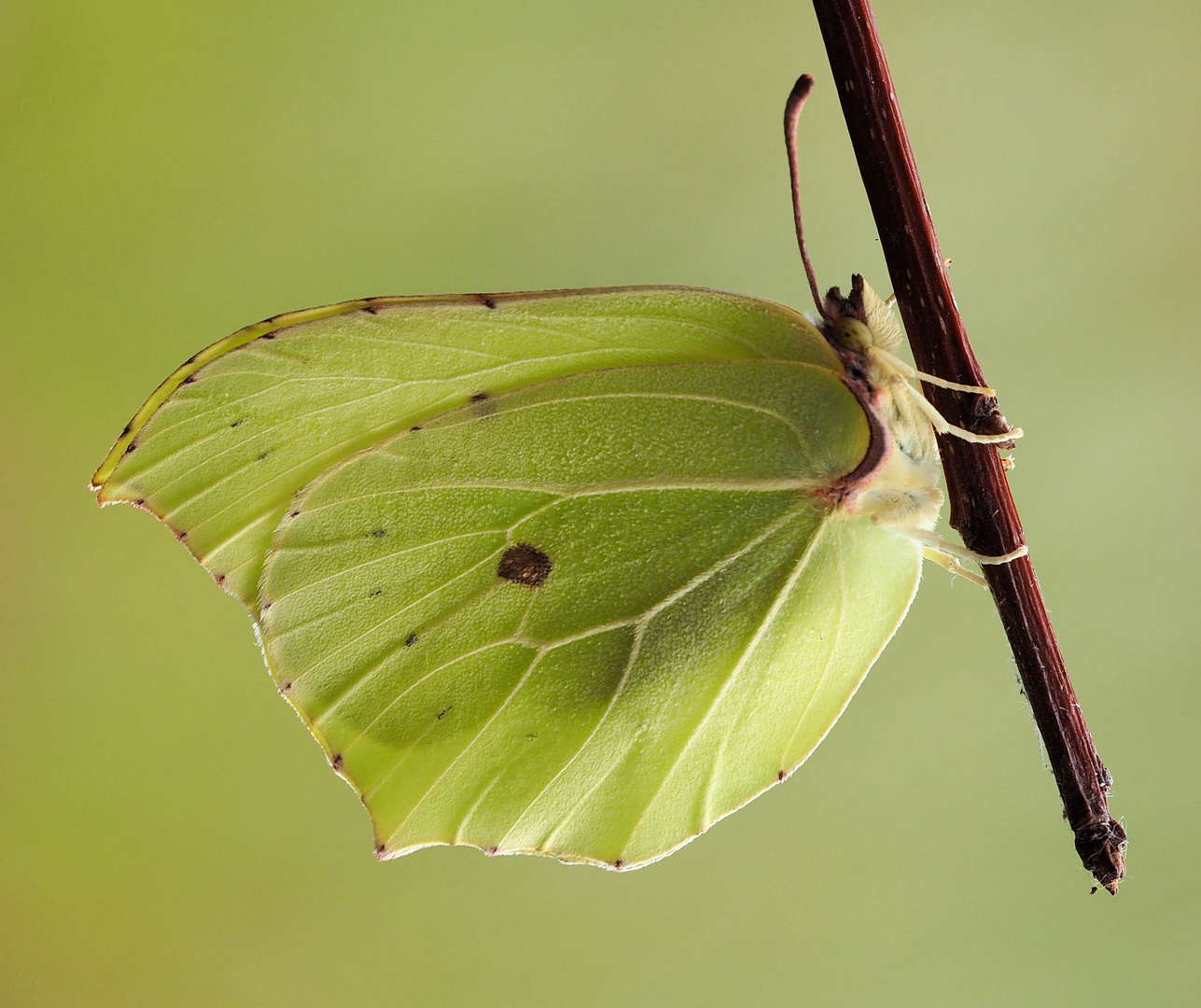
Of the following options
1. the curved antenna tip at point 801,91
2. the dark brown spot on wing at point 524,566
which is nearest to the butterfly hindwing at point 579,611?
the dark brown spot on wing at point 524,566

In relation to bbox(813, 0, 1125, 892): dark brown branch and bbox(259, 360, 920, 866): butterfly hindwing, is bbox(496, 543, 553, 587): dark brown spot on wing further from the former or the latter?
bbox(813, 0, 1125, 892): dark brown branch

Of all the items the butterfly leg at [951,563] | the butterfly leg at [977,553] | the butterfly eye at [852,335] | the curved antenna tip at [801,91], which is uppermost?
the curved antenna tip at [801,91]

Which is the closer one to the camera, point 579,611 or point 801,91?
point 801,91

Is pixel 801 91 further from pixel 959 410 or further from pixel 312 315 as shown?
pixel 312 315

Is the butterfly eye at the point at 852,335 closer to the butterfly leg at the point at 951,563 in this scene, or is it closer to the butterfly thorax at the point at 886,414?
the butterfly thorax at the point at 886,414

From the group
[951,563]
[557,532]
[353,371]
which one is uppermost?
[353,371]

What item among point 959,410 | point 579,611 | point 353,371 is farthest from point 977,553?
point 353,371

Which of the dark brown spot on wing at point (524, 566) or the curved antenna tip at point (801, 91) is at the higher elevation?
the curved antenna tip at point (801, 91)
